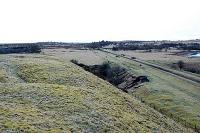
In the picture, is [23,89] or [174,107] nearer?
[23,89]

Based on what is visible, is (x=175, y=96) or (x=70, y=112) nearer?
(x=70, y=112)

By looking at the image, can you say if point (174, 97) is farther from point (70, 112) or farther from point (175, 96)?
point (70, 112)

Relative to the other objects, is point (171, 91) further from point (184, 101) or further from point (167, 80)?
point (167, 80)

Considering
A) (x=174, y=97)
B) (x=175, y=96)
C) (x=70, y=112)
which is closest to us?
(x=70, y=112)

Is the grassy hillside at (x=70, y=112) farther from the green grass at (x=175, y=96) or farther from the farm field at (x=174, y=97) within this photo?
the green grass at (x=175, y=96)

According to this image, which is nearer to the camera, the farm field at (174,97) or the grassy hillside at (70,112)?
the grassy hillside at (70,112)

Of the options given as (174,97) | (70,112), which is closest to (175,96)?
(174,97)

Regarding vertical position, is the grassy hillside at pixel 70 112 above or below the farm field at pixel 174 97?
above

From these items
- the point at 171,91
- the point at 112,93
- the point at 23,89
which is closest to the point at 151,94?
the point at 171,91

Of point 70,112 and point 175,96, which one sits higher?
point 70,112

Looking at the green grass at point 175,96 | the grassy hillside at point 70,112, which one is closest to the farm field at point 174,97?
the green grass at point 175,96

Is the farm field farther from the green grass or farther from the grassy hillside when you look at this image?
the grassy hillside
